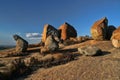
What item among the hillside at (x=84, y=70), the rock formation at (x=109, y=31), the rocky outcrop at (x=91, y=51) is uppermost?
the rock formation at (x=109, y=31)

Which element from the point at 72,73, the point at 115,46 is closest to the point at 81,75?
the point at 72,73

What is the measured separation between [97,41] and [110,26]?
320cm

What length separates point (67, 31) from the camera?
3030 cm

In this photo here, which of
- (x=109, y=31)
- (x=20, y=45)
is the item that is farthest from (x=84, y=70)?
(x=20, y=45)

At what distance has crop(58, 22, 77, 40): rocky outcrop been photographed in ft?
98.7

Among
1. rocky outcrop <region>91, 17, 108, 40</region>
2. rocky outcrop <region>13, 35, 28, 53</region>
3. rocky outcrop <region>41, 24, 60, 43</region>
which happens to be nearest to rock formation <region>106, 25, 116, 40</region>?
rocky outcrop <region>91, 17, 108, 40</region>

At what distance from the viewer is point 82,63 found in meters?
13.9

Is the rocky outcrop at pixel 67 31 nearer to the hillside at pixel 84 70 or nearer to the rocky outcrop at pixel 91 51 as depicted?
the rocky outcrop at pixel 91 51

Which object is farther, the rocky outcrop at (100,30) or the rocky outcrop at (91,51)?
the rocky outcrop at (100,30)

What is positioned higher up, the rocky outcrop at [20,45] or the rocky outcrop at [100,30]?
the rocky outcrop at [100,30]

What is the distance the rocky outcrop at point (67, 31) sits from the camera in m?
30.1

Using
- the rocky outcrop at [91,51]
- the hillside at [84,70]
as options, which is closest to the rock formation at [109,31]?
the rocky outcrop at [91,51]

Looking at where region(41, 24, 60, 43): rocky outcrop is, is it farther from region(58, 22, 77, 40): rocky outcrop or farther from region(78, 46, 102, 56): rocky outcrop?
region(78, 46, 102, 56): rocky outcrop

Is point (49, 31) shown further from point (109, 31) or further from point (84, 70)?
point (84, 70)
